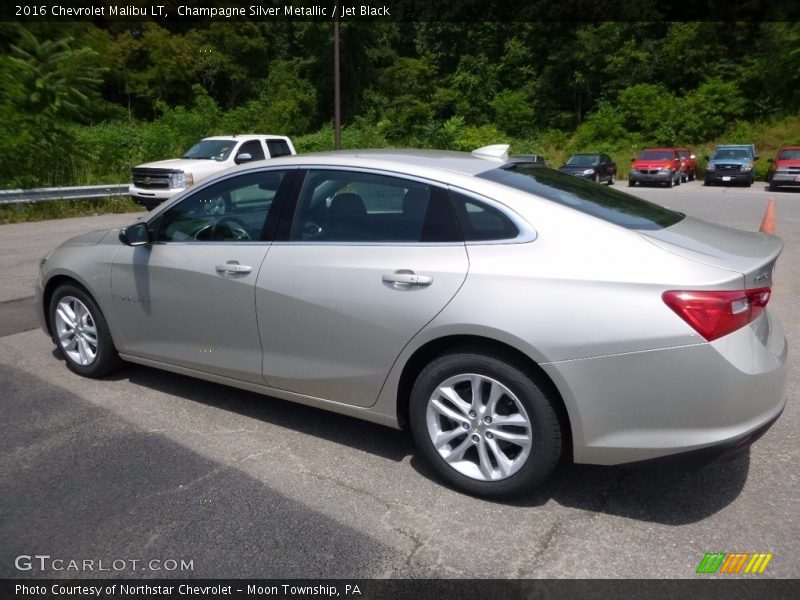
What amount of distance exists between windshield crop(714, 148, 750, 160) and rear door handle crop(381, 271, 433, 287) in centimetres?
3157

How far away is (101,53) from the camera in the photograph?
1870cm

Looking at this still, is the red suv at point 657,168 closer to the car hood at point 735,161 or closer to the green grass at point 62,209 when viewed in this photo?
the car hood at point 735,161

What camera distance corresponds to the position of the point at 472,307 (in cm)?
303

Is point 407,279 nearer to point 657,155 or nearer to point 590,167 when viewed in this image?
point 590,167

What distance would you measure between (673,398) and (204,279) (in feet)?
8.64

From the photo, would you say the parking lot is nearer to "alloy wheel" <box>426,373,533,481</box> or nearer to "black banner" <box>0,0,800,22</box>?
"alloy wheel" <box>426,373,533,481</box>

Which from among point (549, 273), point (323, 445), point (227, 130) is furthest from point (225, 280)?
point (227, 130)

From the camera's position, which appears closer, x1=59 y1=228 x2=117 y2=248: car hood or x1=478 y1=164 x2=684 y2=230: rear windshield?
x1=478 y1=164 x2=684 y2=230: rear windshield

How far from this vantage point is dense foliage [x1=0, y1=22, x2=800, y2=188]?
43781 mm

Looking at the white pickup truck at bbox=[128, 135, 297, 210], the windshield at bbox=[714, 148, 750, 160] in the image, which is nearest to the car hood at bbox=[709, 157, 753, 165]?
the windshield at bbox=[714, 148, 750, 160]

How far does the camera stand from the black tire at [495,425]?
9.75ft

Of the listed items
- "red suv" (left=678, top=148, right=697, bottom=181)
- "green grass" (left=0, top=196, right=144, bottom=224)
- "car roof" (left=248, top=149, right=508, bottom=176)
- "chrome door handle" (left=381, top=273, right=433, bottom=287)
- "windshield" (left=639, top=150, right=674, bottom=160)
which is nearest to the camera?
"chrome door handle" (left=381, top=273, right=433, bottom=287)

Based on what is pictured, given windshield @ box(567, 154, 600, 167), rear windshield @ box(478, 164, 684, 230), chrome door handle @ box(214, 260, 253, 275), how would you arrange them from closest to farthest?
→ 1. rear windshield @ box(478, 164, 684, 230)
2. chrome door handle @ box(214, 260, 253, 275)
3. windshield @ box(567, 154, 600, 167)

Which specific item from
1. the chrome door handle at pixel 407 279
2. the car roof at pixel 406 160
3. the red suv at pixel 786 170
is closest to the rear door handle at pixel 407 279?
the chrome door handle at pixel 407 279
